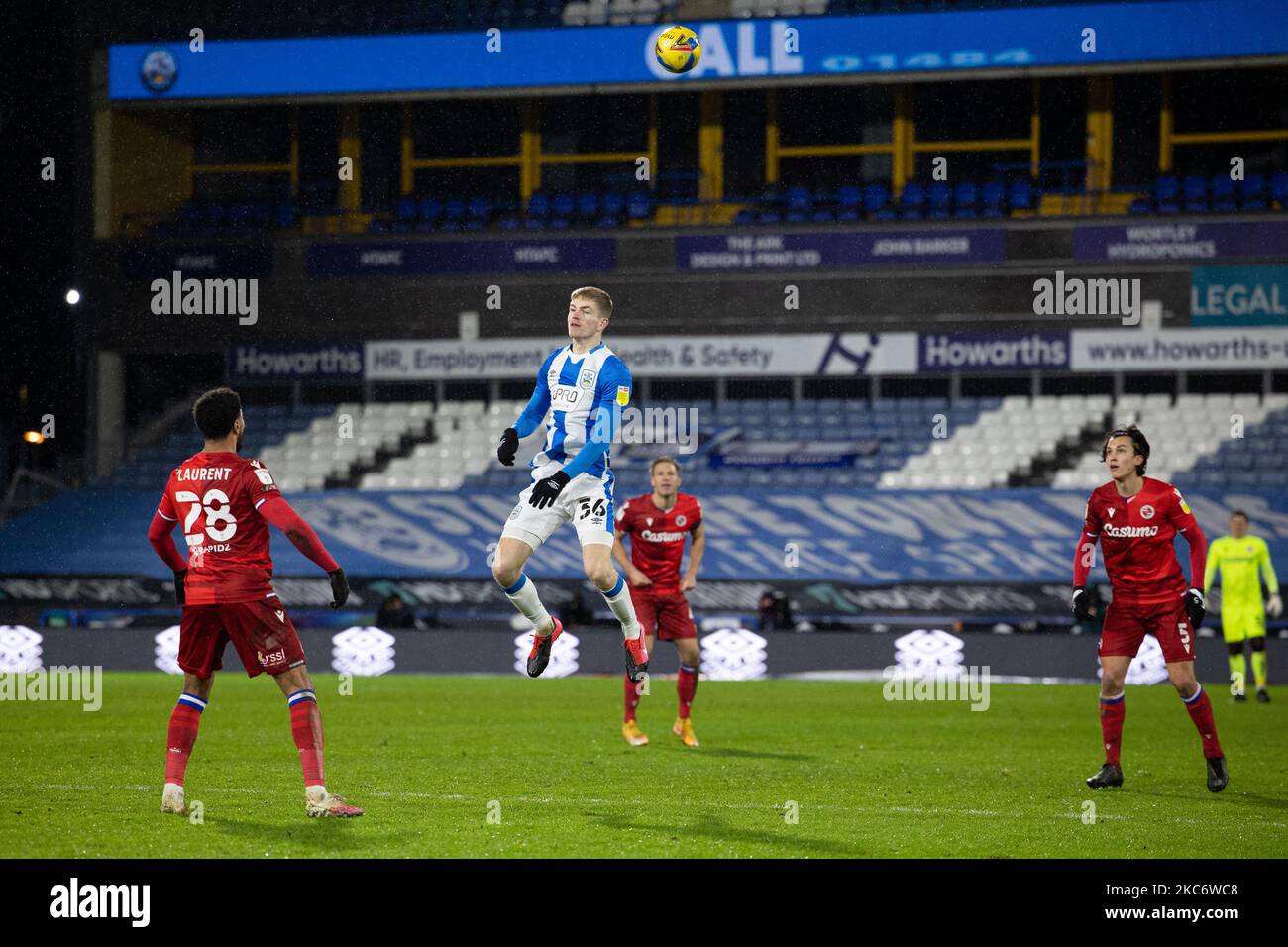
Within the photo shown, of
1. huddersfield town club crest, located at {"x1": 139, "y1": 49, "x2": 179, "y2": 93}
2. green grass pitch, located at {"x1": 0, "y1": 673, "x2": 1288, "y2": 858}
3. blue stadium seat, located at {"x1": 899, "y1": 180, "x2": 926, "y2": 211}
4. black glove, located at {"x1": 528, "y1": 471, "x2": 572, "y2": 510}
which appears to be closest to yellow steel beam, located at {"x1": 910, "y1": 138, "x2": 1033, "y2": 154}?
blue stadium seat, located at {"x1": 899, "y1": 180, "x2": 926, "y2": 211}

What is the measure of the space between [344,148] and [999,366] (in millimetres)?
15158

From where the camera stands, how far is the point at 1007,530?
26.9 metres

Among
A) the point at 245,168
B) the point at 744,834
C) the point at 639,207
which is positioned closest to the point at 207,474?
the point at 744,834

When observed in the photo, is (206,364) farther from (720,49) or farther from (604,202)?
(720,49)

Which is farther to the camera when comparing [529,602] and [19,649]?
[19,649]

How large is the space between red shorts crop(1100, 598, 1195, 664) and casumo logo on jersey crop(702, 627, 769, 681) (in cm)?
1206

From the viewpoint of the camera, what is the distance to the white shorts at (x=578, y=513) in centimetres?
935

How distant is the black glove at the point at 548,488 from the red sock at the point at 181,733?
2161 millimetres

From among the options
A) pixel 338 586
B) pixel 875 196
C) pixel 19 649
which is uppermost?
pixel 875 196

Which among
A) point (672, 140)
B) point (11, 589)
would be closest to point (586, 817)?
point (11, 589)

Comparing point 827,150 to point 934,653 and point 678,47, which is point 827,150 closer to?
point 678,47

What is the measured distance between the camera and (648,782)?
398 inches

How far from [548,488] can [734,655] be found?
13.6 metres

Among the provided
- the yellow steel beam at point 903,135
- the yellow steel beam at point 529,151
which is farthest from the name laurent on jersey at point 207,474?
the yellow steel beam at point 529,151
